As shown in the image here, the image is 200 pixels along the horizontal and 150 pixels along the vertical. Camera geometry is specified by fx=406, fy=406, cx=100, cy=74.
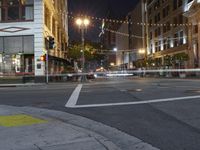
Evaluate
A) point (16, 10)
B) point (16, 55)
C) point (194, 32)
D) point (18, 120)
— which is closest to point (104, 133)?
point (18, 120)

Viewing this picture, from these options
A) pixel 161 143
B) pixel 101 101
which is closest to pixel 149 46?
pixel 101 101

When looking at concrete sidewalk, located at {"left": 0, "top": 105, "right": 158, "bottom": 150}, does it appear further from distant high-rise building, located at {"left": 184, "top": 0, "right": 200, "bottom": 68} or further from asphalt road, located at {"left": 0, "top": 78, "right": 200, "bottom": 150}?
distant high-rise building, located at {"left": 184, "top": 0, "right": 200, "bottom": 68}

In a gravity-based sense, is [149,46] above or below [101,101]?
above

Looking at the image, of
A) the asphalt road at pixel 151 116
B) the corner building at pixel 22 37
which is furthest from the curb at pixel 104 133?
the corner building at pixel 22 37

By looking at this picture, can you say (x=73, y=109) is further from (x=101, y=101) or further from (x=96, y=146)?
(x=96, y=146)

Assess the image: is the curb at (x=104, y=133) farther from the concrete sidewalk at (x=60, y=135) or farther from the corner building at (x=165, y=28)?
the corner building at (x=165, y=28)

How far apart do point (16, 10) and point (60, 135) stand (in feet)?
110

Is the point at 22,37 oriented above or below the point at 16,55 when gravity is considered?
above

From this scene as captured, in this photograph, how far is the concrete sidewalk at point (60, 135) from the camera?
288 inches

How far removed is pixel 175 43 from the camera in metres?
72.1

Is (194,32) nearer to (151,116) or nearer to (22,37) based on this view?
(22,37)

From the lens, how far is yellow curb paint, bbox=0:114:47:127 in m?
10.0

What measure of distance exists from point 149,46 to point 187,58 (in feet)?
100

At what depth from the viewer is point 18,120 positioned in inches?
421
